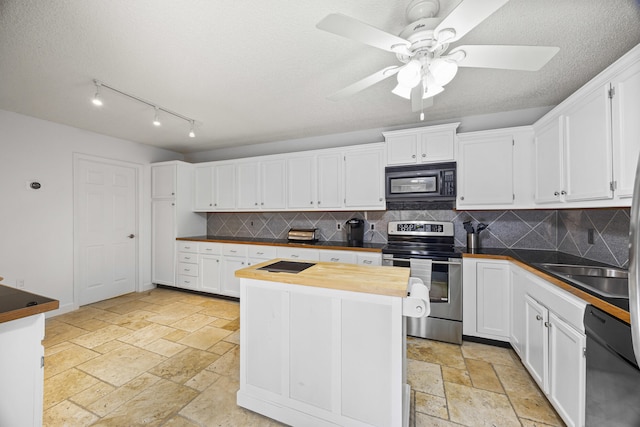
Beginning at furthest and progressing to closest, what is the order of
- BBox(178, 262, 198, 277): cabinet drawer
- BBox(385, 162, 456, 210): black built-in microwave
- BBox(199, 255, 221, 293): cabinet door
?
1. BBox(178, 262, 198, 277): cabinet drawer
2. BBox(199, 255, 221, 293): cabinet door
3. BBox(385, 162, 456, 210): black built-in microwave

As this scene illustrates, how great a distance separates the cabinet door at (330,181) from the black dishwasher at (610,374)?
2615mm

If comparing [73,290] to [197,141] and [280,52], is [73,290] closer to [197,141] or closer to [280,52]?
[197,141]

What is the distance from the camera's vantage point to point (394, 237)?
11.3ft

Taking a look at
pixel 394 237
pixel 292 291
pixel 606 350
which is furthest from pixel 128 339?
pixel 606 350

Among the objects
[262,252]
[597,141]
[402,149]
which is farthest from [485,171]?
[262,252]

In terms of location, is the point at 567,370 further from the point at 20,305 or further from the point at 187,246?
the point at 187,246

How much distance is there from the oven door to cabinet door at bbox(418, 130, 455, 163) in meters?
1.18

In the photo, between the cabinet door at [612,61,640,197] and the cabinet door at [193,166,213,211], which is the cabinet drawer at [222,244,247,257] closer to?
the cabinet door at [193,166,213,211]

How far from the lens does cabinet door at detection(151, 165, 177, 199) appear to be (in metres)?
4.31

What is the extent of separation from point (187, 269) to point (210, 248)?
59 cm

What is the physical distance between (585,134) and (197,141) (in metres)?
4.72

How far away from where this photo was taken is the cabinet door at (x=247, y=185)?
13.4ft

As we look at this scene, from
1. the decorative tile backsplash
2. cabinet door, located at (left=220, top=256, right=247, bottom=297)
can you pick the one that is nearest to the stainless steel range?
the decorative tile backsplash

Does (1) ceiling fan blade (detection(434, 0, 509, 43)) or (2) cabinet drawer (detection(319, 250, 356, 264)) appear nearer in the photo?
(1) ceiling fan blade (detection(434, 0, 509, 43))
